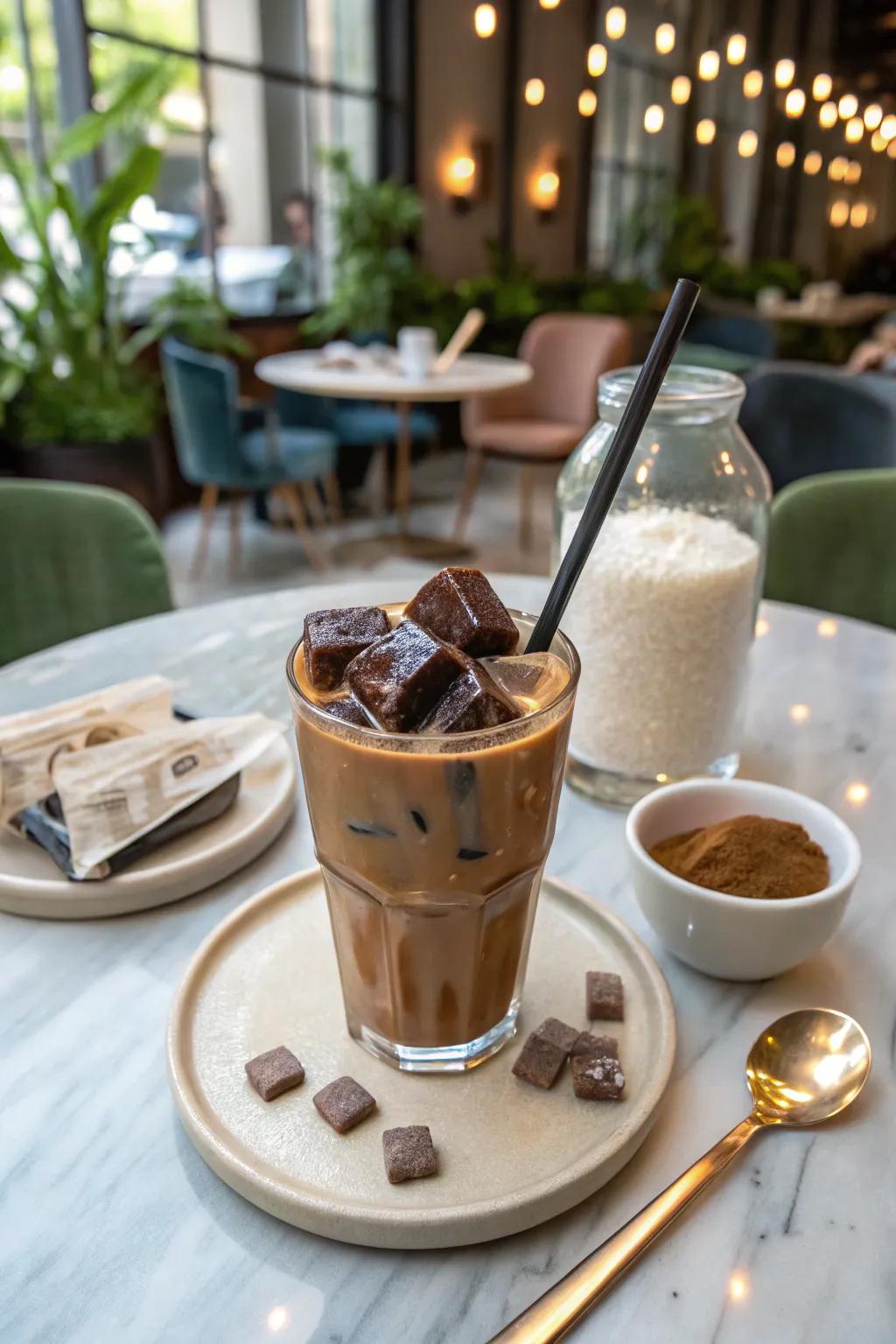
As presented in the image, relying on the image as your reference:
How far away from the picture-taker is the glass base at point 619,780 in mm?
875

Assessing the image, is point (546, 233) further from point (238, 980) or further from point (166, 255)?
point (238, 980)

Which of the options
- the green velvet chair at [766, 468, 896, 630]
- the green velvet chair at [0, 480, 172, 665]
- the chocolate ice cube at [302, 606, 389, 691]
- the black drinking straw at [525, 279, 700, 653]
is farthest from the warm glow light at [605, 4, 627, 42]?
the chocolate ice cube at [302, 606, 389, 691]

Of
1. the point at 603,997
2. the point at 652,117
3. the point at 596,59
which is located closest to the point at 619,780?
the point at 603,997

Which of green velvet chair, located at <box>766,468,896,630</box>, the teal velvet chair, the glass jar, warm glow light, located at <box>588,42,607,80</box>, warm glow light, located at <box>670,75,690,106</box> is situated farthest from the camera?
warm glow light, located at <box>670,75,690,106</box>

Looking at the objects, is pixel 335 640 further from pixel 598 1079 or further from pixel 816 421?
pixel 816 421

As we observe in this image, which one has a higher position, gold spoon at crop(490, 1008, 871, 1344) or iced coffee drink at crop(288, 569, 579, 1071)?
iced coffee drink at crop(288, 569, 579, 1071)

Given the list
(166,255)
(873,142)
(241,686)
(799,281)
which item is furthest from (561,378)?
(873,142)

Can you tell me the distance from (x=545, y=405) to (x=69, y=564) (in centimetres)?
370

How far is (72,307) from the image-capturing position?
11.6 feet

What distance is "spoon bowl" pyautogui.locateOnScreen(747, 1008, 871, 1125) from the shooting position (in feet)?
1.84

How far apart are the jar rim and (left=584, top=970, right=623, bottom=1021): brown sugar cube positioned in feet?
1.46

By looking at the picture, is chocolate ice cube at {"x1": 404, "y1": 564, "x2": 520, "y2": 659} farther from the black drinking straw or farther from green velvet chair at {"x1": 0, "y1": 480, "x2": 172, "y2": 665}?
green velvet chair at {"x1": 0, "y1": 480, "x2": 172, "y2": 665}

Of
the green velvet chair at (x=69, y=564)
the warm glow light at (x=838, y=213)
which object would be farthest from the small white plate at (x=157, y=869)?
the warm glow light at (x=838, y=213)

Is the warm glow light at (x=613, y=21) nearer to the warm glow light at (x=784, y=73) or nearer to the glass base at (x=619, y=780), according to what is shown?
the warm glow light at (x=784, y=73)
